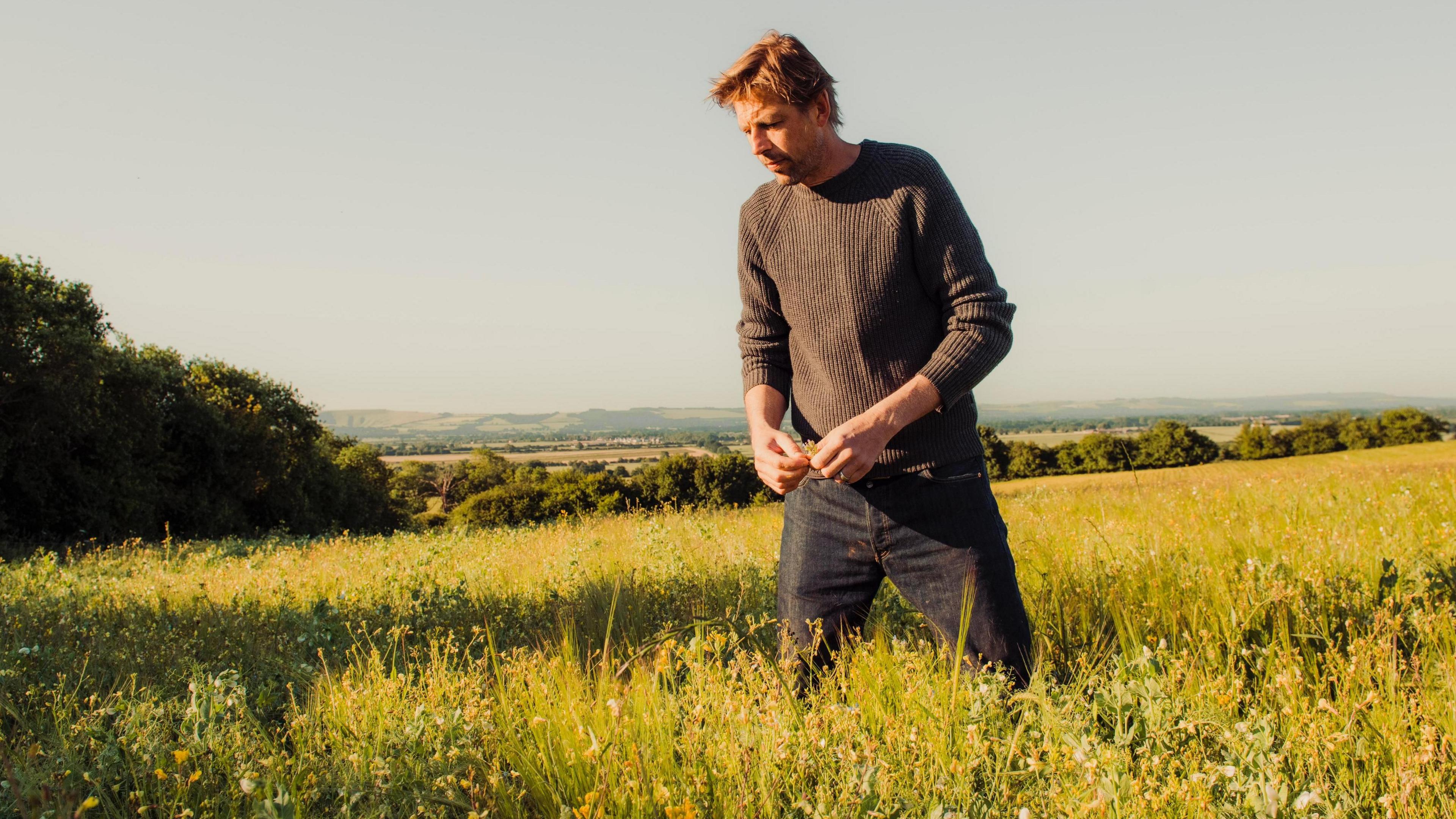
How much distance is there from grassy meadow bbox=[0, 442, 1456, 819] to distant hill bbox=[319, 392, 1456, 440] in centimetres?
8154

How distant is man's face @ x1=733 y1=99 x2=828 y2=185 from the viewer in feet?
7.83

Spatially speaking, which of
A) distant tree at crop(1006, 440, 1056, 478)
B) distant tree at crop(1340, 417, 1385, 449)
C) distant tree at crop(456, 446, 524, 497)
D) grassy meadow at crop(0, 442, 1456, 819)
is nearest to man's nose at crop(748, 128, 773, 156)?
grassy meadow at crop(0, 442, 1456, 819)

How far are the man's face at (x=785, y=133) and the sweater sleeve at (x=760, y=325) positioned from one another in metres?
0.36

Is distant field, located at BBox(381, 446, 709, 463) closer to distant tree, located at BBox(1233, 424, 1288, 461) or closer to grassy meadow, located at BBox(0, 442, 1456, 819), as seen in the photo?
grassy meadow, located at BBox(0, 442, 1456, 819)

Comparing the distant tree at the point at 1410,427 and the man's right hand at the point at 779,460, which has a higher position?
the man's right hand at the point at 779,460

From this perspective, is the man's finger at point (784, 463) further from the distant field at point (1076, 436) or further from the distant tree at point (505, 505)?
the distant field at point (1076, 436)

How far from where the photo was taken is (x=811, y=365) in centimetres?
268

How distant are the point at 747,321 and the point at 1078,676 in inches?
64.8

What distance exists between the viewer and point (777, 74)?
2311 mm

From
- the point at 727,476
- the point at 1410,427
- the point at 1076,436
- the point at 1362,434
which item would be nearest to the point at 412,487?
the point at 727,476

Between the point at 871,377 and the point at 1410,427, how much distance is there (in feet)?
262

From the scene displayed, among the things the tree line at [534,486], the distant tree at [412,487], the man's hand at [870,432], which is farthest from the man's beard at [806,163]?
the distant tree at [412,487]

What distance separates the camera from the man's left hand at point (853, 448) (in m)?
2.18

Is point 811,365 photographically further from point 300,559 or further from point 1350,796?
point 300,559
